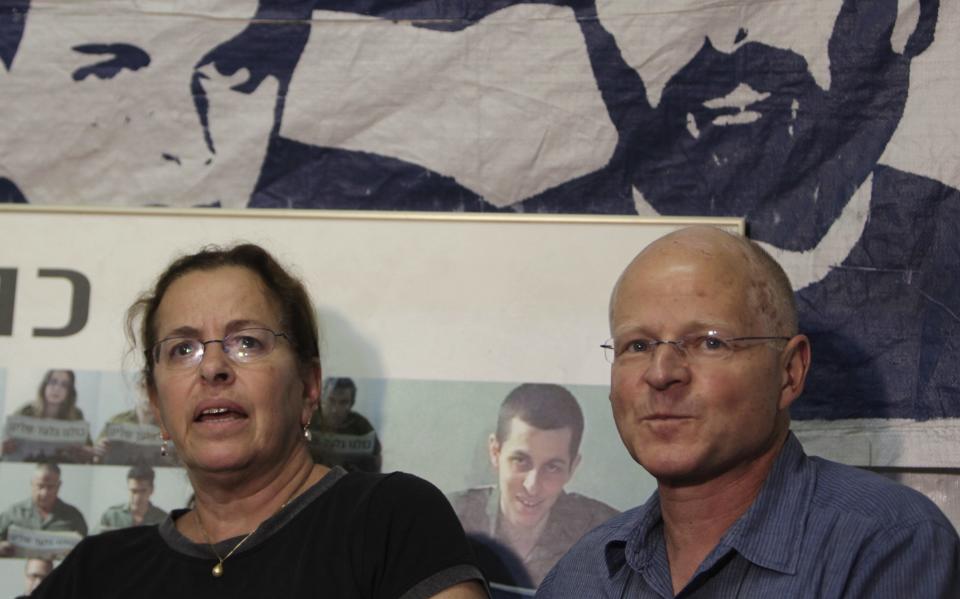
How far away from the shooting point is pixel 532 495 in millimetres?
1830

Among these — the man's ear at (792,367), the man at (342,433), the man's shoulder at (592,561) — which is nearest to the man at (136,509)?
the man at (342,433)

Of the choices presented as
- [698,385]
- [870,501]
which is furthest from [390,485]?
[870,501]

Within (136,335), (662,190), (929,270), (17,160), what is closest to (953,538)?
(929,270)

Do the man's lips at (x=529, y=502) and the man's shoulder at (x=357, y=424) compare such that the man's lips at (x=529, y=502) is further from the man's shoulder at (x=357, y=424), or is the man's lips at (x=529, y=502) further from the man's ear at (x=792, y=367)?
the man's ear at (x=792, y=367)

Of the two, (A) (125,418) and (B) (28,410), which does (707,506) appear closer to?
(A) (125,418)

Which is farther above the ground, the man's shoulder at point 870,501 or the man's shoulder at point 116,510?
the man's shoulder at point 870,501

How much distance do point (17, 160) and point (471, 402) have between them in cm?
83

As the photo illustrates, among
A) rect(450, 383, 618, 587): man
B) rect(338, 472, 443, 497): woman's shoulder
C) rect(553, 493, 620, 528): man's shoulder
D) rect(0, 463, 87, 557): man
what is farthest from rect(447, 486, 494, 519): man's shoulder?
rect(0, 463, 87, 557): man

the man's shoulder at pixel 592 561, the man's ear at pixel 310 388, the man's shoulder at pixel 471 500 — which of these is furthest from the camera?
the man's shoulder at pixel 471 500

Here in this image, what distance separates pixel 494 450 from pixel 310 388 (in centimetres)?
29

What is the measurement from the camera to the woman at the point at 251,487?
154cm

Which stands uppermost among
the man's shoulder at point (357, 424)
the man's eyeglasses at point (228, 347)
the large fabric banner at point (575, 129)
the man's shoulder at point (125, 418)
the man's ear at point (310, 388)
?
the large fabric banner at point (575, 129)

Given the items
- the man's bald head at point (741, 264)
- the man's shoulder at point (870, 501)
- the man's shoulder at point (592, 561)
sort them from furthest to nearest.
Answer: the man's shoulder at point (592, 561), the man's bald head at point (741, 264), the man's shoulder at point (870, 501)

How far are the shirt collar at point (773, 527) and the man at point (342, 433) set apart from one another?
508mm
